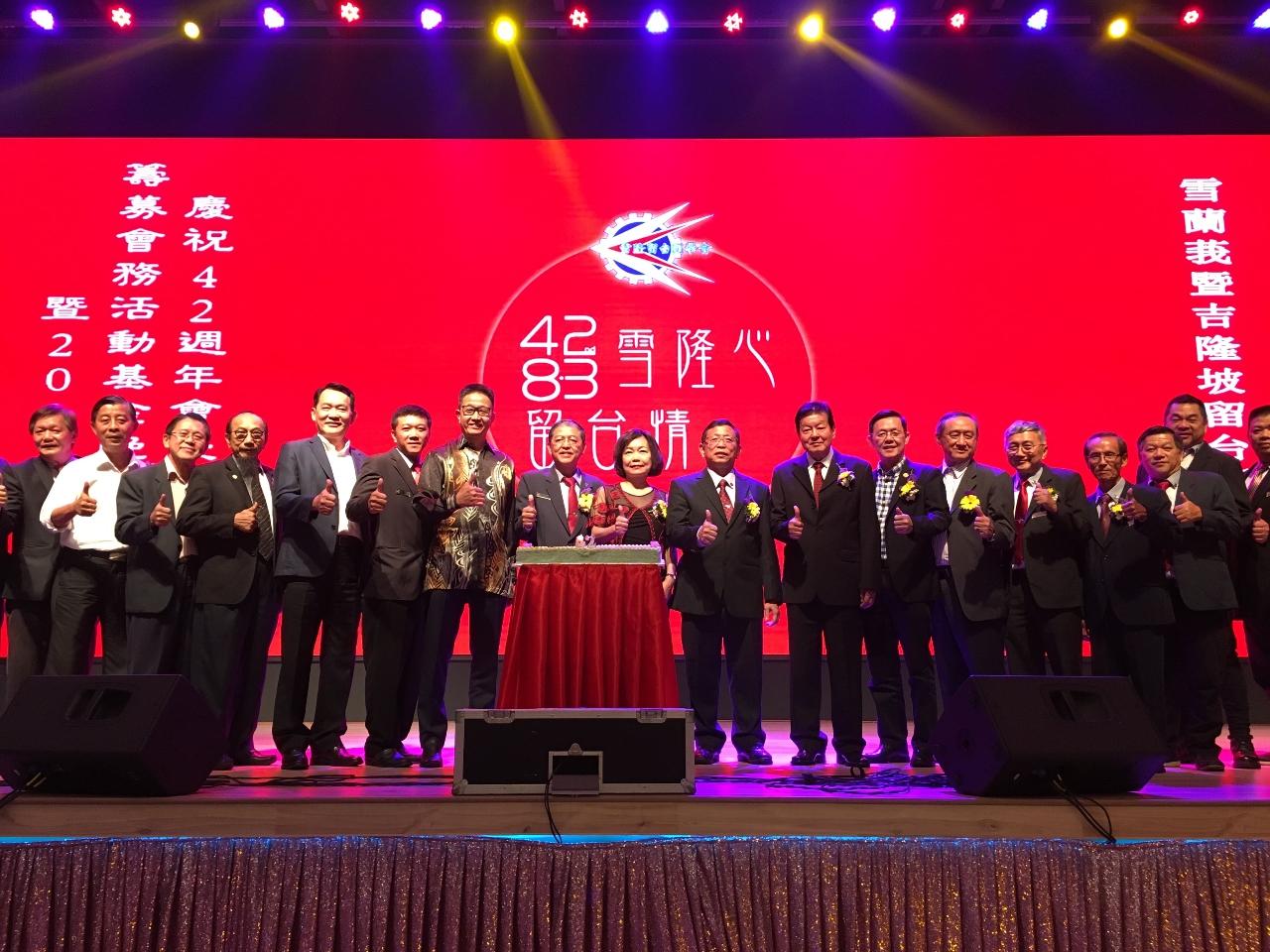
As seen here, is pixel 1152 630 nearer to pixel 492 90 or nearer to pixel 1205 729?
pixel 1205 729

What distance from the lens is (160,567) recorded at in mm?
4004

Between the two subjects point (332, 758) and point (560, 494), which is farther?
point (560, 494)

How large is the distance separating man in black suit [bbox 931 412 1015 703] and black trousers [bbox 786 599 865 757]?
388 millimetres

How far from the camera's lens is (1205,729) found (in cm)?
384

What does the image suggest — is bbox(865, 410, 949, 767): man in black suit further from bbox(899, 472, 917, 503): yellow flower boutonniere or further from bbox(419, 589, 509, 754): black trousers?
bbox(419, 589, 509, 754): black trousers

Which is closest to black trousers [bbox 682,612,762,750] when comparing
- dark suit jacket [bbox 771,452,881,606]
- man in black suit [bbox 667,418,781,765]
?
man in black suit [bbox 667,418,781,765]

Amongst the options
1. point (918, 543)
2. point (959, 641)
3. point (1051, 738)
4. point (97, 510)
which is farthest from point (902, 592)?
point (97, 510)

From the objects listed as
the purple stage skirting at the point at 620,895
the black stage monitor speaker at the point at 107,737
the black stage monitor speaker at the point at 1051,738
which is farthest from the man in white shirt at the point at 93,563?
the black stage monitor speaker at the point at 1051,738

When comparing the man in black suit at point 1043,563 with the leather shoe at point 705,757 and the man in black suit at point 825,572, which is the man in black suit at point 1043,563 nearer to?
the man in black suit at point 825,572

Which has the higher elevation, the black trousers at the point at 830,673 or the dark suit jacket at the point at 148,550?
the dark suit jacket at the point at 148,550

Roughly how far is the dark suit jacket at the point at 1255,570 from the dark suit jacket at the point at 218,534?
13.2 feet

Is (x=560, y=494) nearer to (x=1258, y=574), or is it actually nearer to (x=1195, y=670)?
(x=1195, y=670)

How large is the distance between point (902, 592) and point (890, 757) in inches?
26.5

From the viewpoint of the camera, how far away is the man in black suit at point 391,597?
374 cm
